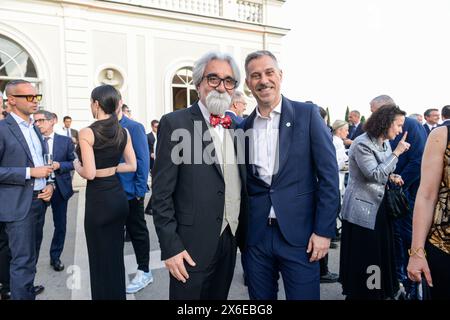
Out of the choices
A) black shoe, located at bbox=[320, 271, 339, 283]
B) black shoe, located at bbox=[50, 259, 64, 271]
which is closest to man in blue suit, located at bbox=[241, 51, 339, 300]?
black shoe, located at bbox=[320, 271, 339, 283]

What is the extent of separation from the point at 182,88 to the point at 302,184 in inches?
461

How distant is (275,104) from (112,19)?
11.0m

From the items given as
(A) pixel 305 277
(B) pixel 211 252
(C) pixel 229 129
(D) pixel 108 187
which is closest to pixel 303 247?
(A) pixel 305 277

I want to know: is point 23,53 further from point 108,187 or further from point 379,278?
point 379,278

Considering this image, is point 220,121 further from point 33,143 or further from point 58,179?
Result: point 58,179

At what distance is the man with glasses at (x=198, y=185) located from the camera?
6.34ft

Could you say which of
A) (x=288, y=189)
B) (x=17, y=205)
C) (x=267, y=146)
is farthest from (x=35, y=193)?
(x=288, y=189)

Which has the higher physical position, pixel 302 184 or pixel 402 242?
pixel 302 184

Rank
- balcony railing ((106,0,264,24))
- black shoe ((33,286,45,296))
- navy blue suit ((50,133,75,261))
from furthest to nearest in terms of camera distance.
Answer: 1. balcony railing ((106,0,264,24))
2. navy blue suit ((50,133,75,261))
3. black shoe ((33,286,45,296))

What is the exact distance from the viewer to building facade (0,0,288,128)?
33.4ft

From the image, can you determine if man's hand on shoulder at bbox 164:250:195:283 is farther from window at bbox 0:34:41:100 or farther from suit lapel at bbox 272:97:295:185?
window at bbox 0:34:41:100

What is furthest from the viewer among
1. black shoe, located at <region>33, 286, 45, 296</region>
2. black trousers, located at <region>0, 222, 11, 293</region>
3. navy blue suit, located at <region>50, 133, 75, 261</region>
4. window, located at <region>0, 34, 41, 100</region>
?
window, located at <region>0, 34, 41, 100</region>

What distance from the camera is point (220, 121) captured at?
79.7 inches

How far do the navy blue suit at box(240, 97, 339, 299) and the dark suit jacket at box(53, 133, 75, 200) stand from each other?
3068 millimetres
